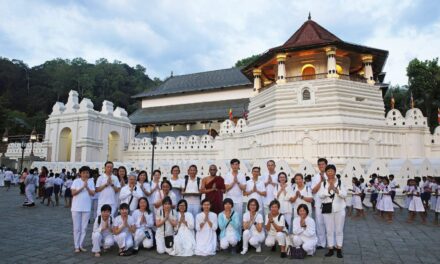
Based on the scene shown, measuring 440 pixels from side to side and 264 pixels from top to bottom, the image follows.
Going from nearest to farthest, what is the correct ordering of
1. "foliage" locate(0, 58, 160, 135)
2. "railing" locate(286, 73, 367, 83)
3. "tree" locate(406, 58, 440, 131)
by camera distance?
"railing" locate(286, 73, 367, 83) → "tree" locate(406, 58, 440, 131) → "foliage" locate(0, 58, 160, 135)

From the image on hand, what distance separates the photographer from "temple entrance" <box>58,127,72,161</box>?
26.6 meters

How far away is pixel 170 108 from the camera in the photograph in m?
39.6

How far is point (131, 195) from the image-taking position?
7000mm

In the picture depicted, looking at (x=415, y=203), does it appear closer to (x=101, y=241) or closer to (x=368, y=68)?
(x=101, y=241)

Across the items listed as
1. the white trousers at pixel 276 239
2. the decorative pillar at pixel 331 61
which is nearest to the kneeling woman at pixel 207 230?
the white trousers at pixel 276 239

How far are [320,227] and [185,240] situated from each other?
2.82 meters

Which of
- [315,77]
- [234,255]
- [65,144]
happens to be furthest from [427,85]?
[234,255]

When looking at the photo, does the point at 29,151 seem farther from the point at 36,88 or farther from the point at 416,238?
the point at 36,88

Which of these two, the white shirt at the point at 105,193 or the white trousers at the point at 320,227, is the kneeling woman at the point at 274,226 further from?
the white shirt at the point at 105,193

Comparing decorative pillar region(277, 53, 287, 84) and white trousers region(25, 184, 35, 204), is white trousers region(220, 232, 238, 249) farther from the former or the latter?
decorative pillar region(277, 53, 287, 84)

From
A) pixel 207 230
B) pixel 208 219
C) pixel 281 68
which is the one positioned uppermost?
pixel 281 68

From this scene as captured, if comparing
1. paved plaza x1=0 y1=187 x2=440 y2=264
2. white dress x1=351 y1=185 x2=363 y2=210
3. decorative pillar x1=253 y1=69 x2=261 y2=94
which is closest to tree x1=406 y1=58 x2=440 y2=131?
decorative pillar x1=253 y1=69 x2=261 y2=94

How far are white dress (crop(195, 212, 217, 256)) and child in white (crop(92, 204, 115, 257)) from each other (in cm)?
169

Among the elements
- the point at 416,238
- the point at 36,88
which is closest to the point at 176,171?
the point at 416,238
